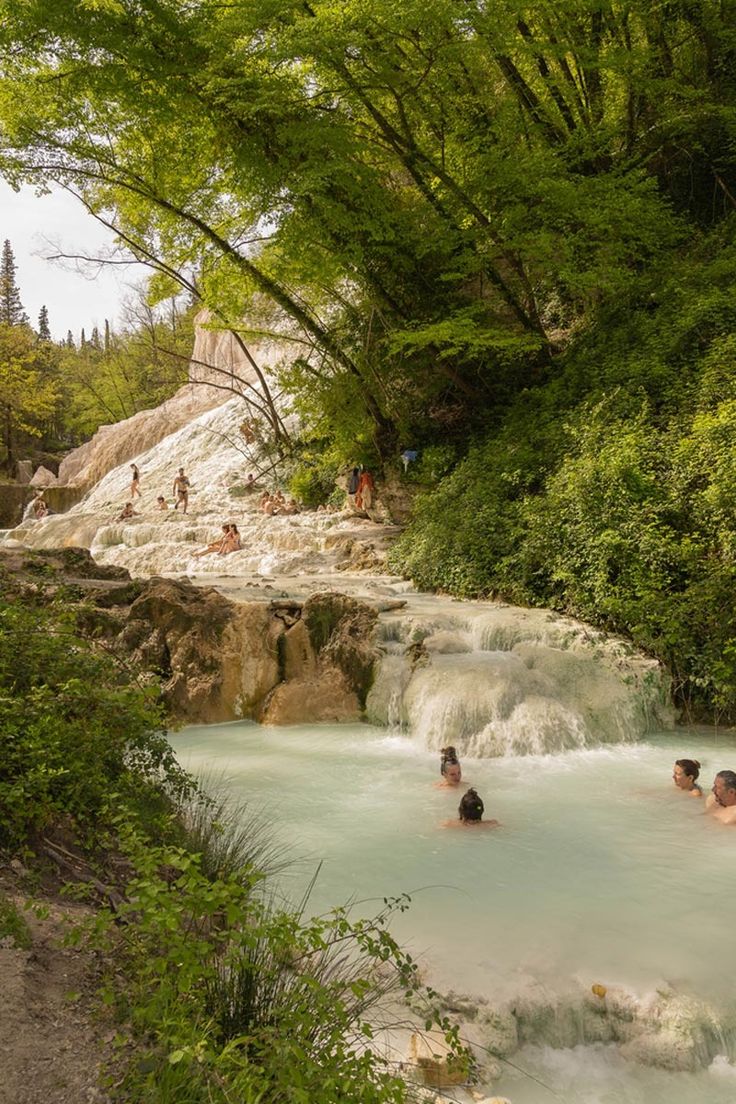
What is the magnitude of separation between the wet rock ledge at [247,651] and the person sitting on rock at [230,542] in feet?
22.2

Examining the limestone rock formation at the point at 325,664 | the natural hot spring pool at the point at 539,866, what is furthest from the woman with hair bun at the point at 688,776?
the limestone rock formation at the point at 325,664

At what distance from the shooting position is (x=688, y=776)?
240 inches

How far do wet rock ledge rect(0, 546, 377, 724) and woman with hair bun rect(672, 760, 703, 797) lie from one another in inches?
149

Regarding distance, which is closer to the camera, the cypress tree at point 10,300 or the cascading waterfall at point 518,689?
the cascading waterfall at point 518,689

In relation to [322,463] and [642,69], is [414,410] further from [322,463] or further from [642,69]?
[642,69]

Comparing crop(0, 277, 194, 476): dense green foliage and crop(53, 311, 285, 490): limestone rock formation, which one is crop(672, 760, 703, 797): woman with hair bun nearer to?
crop(53, 311, 285, 490): limestone rock formation

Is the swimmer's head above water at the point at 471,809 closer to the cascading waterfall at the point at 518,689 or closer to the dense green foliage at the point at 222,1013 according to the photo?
the cascading waterfall at the point at 518,689

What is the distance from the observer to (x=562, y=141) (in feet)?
45.7

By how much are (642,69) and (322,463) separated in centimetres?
1115

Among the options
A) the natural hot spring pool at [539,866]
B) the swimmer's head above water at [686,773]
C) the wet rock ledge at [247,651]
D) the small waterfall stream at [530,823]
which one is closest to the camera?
the small waterfall stream at [530,823]

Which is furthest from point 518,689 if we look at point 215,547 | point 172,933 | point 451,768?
point 215,547

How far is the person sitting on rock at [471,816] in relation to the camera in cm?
566

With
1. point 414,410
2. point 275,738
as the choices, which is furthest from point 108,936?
point 414,410

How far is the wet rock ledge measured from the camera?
28.3 ft
